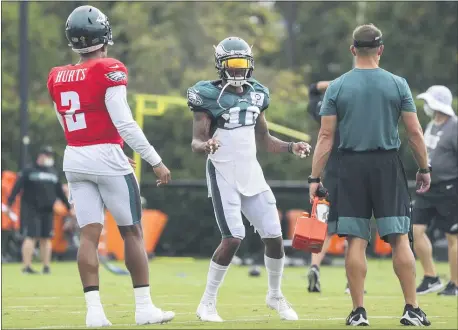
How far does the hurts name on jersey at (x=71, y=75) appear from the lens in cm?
914

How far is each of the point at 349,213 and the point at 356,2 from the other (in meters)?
41.6

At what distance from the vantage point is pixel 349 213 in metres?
9.54

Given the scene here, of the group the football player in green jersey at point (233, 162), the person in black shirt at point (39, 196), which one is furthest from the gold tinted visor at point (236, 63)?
the person in black shirt at point (39, 196)

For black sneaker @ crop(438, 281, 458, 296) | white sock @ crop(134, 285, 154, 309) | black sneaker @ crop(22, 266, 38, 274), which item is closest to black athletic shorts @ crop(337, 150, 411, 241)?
white sock @ crop(134, 285, 154, 309)

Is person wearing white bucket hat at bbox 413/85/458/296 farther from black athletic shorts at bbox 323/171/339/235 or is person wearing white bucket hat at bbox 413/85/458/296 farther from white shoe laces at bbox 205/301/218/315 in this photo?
white shoe laces at bbox 205/301/218/315

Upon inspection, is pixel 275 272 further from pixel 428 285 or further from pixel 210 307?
pixel 428 285

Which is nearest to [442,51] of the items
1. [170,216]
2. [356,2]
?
[356,2]

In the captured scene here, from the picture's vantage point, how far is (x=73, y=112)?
30.3 feet

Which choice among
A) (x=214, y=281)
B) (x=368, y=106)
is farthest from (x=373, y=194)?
(x=214, y=281)

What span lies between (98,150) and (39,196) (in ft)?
35.9

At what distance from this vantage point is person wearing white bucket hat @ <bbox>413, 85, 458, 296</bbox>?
46.8ft

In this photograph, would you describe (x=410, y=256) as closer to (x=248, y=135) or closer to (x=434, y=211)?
(x=248, y=135)

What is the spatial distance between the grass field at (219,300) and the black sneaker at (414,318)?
0.30 feet

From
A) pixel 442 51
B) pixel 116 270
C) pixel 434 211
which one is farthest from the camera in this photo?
pixel 442 51
